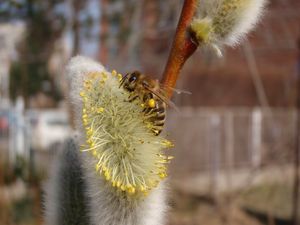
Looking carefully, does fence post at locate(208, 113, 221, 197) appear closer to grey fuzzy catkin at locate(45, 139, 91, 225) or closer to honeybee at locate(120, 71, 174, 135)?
grey fuzzy catkin at locate(45, 139, 91, 225)

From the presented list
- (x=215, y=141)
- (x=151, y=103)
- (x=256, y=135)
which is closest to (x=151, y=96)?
(x=151, y=103)

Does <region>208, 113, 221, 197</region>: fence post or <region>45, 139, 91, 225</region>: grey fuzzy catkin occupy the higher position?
<region>208, 113, 221, 197</region>: fence post

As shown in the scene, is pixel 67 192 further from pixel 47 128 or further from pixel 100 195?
pixel 47 128

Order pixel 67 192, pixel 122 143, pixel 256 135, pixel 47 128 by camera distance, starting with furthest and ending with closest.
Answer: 1. pixel 47 128
2. pixel 256 135
3. pixel 67 192
4. pixel 122 143

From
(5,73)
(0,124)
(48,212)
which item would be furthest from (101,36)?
(0,124)

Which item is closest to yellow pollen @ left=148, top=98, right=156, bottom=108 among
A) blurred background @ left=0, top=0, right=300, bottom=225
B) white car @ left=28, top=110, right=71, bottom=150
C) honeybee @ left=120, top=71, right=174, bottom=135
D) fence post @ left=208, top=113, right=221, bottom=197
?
honeybee @ left=120, top=71, right=174, bottom=135

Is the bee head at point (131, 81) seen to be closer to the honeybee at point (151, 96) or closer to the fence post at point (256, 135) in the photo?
the honeybee at point (151, 96)

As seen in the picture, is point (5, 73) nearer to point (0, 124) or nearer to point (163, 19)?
point (163, 19)
